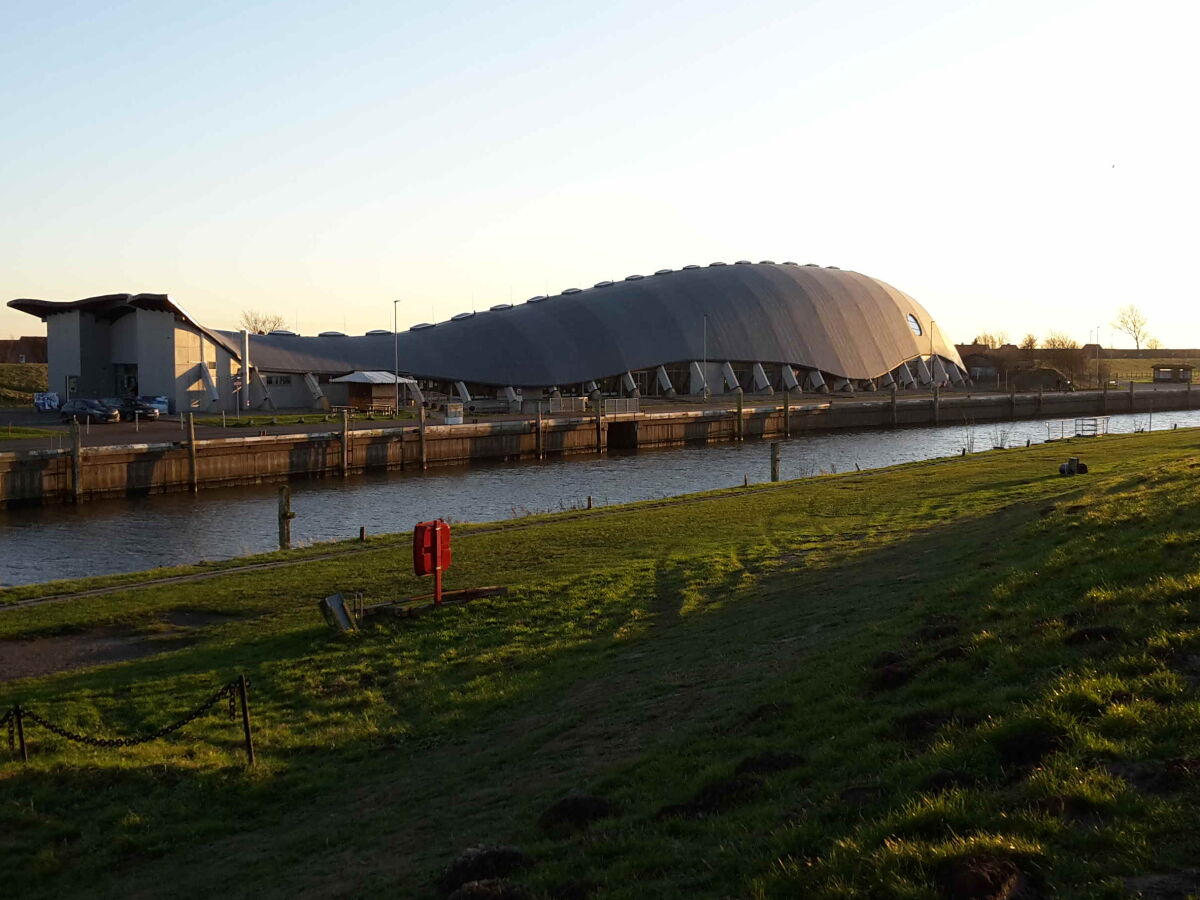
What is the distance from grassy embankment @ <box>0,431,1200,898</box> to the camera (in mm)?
6910

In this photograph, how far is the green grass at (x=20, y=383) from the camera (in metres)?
86.3

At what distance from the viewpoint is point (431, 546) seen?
20109 millimetres

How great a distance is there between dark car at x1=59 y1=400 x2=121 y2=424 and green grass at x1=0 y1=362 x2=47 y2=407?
17700 mm

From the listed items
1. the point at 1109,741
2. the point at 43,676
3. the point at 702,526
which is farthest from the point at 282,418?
the point at 1109,741

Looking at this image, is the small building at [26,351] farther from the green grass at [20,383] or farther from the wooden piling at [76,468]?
the wooden piling at [76,468]

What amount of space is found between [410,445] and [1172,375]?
123759mm

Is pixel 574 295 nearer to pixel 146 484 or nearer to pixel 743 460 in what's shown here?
pixel 743 460

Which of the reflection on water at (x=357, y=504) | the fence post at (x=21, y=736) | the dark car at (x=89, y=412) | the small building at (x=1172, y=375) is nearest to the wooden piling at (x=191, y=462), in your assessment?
the reflection on water at (x=357, y=504)

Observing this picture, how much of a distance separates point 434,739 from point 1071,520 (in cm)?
1066

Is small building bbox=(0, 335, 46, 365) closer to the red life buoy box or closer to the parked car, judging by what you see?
the parked car

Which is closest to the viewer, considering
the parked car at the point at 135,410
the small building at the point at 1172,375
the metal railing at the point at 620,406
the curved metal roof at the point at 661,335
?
the parked car at the point at 135,410

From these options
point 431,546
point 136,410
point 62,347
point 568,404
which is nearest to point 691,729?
point 431,546

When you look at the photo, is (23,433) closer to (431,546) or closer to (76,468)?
(76,468)

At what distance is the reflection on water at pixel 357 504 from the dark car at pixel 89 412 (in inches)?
722
